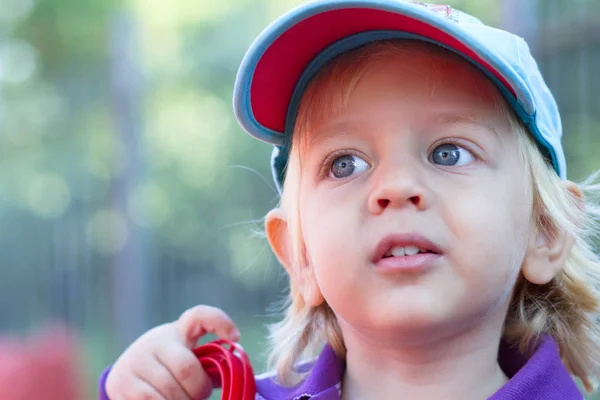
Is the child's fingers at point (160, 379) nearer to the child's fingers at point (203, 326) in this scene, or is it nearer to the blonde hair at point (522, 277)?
→ the child's fingers at point (203, 326)

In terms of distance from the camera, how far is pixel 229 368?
45.3 inches

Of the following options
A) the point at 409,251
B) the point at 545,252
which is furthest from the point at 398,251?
the point at 545,252

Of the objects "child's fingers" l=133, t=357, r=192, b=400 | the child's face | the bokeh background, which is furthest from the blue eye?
the bokeh background

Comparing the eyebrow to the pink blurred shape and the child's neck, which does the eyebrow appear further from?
the pink blurred shape

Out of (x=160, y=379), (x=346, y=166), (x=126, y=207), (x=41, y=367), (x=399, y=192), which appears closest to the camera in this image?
(x=399, y=192)

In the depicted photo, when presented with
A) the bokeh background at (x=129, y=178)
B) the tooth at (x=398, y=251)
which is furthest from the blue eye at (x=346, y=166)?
the bokeh background at (x=129, y=178)

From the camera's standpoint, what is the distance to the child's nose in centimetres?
96

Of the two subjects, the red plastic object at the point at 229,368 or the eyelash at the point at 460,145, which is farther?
the red plastic object at the point at 229,368

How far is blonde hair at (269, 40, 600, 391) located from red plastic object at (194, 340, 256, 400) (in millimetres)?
115

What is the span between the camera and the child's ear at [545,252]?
1.10m

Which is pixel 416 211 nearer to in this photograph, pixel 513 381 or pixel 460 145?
pixel 460 145

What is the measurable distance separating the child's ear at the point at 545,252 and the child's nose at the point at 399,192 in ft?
0.71

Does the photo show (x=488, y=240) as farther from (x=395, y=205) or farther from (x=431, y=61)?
(x=431, y=61)

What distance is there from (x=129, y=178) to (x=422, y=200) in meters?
2.36
